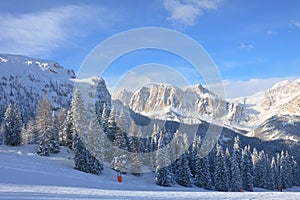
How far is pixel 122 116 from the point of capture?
53.1 metres

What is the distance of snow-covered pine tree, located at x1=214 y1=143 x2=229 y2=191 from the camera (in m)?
58.6

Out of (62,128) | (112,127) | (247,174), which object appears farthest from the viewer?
(247,174)

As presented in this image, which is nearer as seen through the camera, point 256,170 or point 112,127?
point 112,127

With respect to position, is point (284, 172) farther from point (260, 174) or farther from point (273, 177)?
point (260, 174)

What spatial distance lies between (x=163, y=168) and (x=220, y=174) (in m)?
13.2

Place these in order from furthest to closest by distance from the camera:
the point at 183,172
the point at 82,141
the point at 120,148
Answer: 1. the point at 183,172
2. the point at 120,148
3. the point at 82,141

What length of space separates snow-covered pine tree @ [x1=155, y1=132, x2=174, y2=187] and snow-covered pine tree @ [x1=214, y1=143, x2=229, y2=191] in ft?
35.1

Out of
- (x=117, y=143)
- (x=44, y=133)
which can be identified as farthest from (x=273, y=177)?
(x=44, y=133)

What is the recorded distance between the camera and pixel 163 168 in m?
51.5

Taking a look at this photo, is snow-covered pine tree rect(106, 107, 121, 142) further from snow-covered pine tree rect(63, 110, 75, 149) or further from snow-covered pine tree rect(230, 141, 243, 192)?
snow-covered pine tree rect(230, 141, 243, 192)

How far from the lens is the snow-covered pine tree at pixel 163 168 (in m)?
51.2

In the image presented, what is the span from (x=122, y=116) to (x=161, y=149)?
316 inches

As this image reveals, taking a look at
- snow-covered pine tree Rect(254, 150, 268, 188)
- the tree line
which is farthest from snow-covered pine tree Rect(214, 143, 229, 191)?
snow-covered pine tree Rect(254, 150, 268, 188)

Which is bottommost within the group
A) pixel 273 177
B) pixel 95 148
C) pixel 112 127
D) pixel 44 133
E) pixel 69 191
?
pixel 273 177
